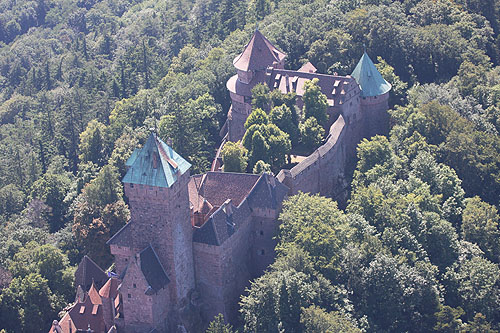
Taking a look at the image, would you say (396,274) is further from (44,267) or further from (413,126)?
(44,267)

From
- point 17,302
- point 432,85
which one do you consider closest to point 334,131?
point 432,85

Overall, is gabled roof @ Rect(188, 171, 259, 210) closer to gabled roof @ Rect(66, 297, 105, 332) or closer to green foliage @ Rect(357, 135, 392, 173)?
gabled roof @ Rect(66, 297, 105, 332)

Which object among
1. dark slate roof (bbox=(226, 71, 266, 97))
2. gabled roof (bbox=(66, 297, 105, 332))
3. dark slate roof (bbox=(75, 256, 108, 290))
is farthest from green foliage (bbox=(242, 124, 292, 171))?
gabled roof (bbox=(66, 297, 105, 332))

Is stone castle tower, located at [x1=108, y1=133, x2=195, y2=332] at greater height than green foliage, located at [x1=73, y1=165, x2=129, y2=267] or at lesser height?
greater

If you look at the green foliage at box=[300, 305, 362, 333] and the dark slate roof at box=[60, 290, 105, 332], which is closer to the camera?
the green foliage at box=[300, 305, 362, 333]

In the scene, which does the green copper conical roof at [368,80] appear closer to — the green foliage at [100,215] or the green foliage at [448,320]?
the green foliage at [100,215]

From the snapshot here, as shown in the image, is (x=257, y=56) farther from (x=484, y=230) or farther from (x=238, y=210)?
(x=484, y=230)

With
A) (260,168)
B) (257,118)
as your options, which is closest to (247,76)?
(257,118)

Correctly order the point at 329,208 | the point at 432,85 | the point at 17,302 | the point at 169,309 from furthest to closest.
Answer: the point at 432,85
the point at 17,302
the point at 329,208
the point at 169,309
